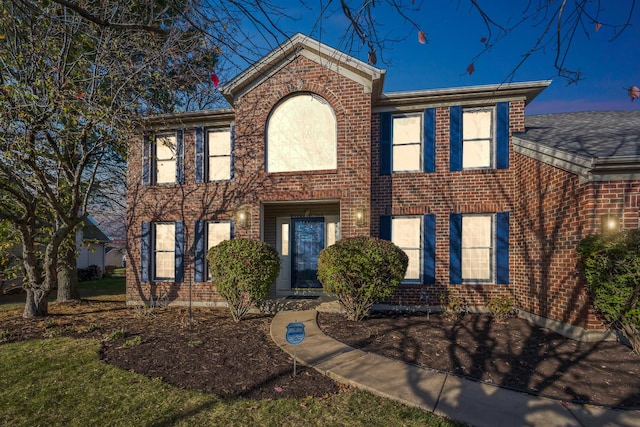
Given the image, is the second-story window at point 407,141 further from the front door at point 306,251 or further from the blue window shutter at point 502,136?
the front door at point 306,251

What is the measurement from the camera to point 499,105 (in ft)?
28.0

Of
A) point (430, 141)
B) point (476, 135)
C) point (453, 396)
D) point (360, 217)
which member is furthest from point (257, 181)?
point (453, 396)

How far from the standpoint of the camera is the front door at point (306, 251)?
1009 cm

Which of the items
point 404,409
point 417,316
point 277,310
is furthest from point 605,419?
point 277,310

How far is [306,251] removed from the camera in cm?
1016

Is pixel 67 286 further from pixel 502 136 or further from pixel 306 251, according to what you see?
pixel 502 136

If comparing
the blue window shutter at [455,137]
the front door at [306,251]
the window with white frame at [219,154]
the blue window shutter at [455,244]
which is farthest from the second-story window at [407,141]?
the window with white frame at [219,154]

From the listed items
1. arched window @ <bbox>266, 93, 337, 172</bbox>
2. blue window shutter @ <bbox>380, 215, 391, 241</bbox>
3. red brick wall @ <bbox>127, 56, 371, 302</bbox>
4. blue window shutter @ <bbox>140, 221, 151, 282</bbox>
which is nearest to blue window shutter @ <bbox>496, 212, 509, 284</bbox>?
blue window shutter @ <bbox>380, 215, 391, 241</bbox>

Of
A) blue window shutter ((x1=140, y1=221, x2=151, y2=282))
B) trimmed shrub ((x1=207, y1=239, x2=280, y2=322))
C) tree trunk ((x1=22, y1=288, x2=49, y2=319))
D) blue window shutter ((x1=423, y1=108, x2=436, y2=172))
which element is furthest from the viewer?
blue window shutter ((x1=140, y1=221, x2=151, y2=282))

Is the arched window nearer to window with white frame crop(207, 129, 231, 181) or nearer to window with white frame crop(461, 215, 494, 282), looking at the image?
window with white frame crop(207, 129, 231, 181)

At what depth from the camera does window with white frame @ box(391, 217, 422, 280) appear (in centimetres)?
868

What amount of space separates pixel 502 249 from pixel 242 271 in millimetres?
6566

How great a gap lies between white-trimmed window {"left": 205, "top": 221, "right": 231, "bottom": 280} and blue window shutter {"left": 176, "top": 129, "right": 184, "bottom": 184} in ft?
5.48

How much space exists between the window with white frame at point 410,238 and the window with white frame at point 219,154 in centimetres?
522
